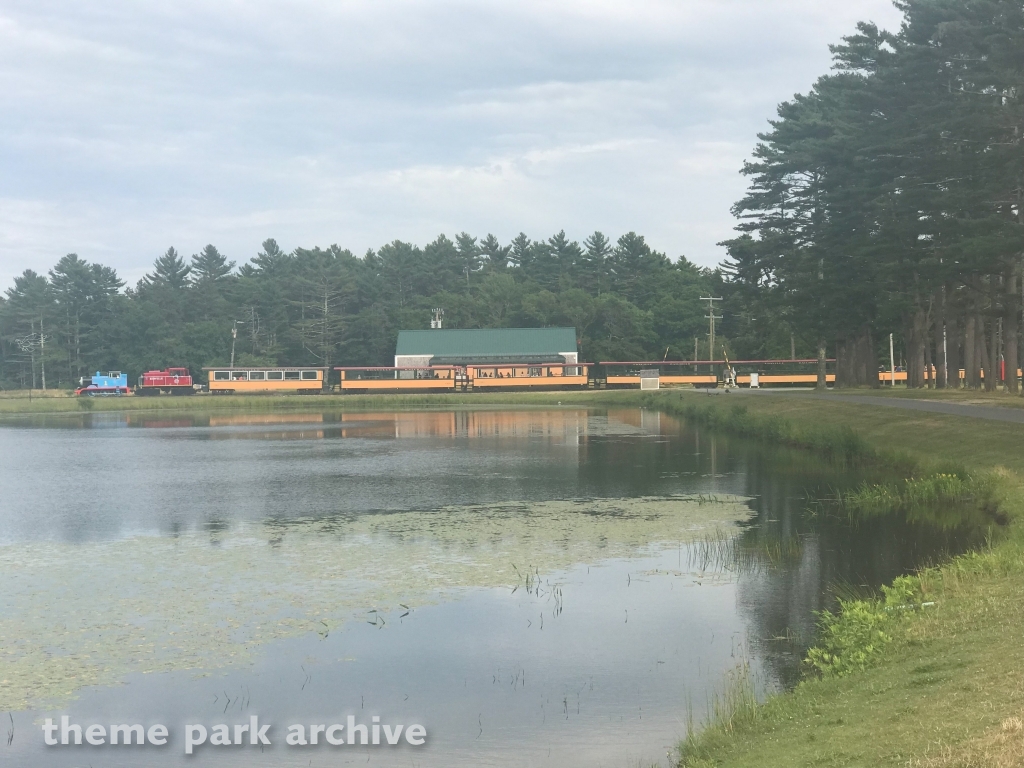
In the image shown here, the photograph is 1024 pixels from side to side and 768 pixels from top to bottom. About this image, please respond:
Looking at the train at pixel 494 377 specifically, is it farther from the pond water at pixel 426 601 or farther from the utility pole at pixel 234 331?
the pond water at pixel 426 601

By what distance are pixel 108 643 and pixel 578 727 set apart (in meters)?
6.42

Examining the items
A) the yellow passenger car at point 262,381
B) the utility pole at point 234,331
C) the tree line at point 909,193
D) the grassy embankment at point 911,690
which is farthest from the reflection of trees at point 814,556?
the utility pole at point 234,331

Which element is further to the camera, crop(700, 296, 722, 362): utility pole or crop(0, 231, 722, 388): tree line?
crop(0, 231, 722, 388): tree line

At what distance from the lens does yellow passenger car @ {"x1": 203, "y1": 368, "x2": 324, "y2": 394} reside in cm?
9925

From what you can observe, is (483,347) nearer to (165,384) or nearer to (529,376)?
(529,376)

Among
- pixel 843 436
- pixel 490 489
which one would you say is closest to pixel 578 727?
pixel 490 489

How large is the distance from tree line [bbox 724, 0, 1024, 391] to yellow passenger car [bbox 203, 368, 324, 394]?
4890 cm


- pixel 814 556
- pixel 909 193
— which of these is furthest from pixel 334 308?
pixel 814 556

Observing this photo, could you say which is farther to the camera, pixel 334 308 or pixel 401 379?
pixel 334 308

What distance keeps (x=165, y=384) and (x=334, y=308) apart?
82.1 feet

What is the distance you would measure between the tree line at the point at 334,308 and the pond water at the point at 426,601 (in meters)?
85.5

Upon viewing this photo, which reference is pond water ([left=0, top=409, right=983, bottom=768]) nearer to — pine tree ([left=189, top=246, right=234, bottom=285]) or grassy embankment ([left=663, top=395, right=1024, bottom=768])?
grassy embankment ([left=663, top=395, right=1024, bottom=768])

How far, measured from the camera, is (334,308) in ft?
408

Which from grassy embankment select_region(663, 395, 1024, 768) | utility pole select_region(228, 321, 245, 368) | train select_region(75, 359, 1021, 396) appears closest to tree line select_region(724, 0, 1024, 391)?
grassy embankment select_region(663, 395, 1024, 768)
